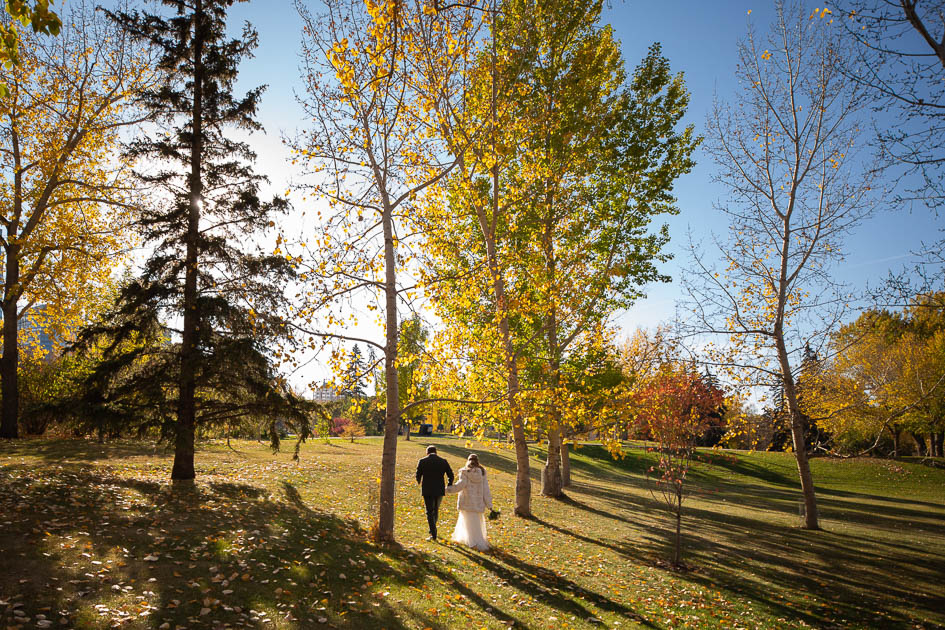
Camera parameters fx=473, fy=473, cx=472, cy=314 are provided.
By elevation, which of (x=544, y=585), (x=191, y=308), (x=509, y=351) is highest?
(x=191, y=308)

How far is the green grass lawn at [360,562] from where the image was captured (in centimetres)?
545

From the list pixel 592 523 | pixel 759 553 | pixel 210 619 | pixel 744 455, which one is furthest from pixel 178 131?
pixel 744 455

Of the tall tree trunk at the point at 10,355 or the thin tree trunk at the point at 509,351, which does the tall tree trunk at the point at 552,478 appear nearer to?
the thin tree trunk at the point at 509,351

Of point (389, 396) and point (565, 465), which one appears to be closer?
point (389, 396)

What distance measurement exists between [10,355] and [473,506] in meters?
16.4

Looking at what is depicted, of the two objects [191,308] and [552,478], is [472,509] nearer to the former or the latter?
[191,308]

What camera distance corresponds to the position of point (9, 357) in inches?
610

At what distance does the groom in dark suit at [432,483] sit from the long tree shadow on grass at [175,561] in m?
1.53

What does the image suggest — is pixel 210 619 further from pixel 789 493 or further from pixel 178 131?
pixel 789 493

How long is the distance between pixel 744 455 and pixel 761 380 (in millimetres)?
32576

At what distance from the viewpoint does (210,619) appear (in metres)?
5.01

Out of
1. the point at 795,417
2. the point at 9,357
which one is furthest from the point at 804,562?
the point at 9,357

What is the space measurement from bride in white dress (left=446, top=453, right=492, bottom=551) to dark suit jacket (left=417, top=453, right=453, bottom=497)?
0.22 metres

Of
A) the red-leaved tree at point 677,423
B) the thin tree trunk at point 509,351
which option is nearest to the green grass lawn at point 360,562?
the thin tree trunk at point 509,351
